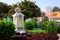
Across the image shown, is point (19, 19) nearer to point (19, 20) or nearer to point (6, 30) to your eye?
point (19, 20)

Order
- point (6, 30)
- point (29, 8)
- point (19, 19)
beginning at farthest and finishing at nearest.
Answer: point (29, 8)
point (19, 19)
point (6, 30)

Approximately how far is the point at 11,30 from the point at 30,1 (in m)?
31.9

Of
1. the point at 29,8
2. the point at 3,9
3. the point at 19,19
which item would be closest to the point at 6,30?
the point at 19,19

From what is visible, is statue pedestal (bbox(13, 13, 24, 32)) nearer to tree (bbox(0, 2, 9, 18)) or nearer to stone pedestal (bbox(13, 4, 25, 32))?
stone pedestal (bbox(13, 4, 25, 32))

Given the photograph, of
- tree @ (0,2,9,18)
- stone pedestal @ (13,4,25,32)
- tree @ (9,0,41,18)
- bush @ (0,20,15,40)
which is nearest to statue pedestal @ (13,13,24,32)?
stone pedestal @ (13,4,25,32)

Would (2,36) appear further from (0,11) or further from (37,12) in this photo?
(0,11)

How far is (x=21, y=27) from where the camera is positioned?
21.0 metres

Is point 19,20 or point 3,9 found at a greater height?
point 3,9

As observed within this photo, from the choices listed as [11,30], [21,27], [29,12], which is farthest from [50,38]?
[29,12]

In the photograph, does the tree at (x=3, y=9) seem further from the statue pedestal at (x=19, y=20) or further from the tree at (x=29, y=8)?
the statue pedestal at (x=19, y=20)

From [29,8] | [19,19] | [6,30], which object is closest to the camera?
[6,30]

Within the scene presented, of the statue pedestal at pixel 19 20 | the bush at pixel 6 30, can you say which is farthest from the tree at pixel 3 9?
the bush at pixel 6 30

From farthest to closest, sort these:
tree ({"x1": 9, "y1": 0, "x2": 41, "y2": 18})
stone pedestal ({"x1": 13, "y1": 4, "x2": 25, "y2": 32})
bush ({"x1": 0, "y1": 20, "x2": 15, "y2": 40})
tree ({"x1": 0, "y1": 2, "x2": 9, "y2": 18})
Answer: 1. tree ({"x1": 0, "y1": 2, "x2": 9, "y2": 18})
2. tree ({"x1": 9, "y1": 0, "x2": 41, "y2": 18})
3. stone pedestal ({"x1": 13, "y1": 4, "x2": 25, "y2": 32})
4. bush ({"x1": 0, "y1": 20, "x2": 15, "y2": 40})

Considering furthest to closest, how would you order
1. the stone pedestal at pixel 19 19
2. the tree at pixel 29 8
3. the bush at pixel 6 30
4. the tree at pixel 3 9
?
the tree at pixel 3 9 → the tree at pixel 29 8 → the stone pedestal at pixel 19 19 → the bush at pixel 6 30
